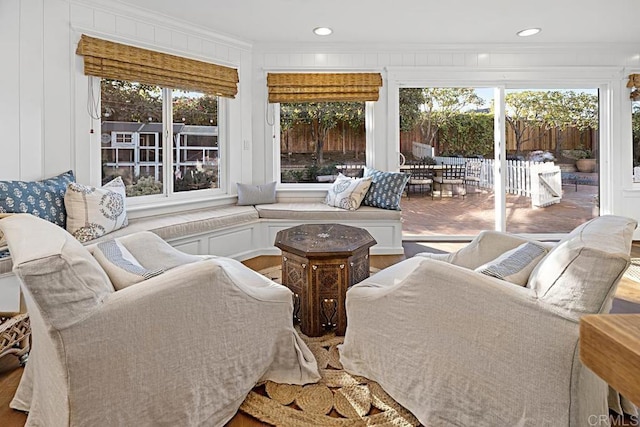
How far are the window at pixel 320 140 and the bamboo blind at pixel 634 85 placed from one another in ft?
10.3

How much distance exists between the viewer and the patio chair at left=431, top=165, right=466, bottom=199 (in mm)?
5109

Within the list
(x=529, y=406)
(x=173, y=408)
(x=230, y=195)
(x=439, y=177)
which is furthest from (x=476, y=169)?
(x=173, y=408)

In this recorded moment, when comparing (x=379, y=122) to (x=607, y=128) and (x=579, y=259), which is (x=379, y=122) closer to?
(x=607, y=128)

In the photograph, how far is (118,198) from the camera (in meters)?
3.28

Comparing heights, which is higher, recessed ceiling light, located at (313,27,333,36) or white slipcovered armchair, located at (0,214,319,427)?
recessed ceiling light, located at (313,27,333,36)

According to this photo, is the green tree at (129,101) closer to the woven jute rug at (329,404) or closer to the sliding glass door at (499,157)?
the sliding glass door at (499,157)

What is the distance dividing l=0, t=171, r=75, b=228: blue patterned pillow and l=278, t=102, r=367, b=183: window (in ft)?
8.17

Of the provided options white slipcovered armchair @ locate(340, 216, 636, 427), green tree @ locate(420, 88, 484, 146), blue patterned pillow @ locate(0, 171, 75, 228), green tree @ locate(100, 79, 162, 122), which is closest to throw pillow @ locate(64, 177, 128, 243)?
blue patterned pillow @ locate(0, 171, 75, 228)

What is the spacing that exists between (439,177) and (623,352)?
4946 millimetres

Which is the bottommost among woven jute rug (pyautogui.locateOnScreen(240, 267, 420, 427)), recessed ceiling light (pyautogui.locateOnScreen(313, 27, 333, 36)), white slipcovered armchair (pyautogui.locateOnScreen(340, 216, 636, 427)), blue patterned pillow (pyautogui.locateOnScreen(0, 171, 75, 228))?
woven jute rug (pyautogui.locateOnScreen(240, 267, 420, 427))

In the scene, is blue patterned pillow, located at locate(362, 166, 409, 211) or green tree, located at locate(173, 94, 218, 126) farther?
blue patterned pillow, located at locate(362, 166, 409, 211)

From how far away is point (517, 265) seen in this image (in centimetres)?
164

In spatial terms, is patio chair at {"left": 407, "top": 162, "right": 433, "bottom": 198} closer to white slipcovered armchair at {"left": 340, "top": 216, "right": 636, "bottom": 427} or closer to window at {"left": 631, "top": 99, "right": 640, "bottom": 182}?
window at {"left": 631, "top": 99, "right": 640, "bottom": 182}

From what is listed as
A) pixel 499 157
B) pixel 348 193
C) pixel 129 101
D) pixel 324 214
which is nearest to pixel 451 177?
pixel 499 157
